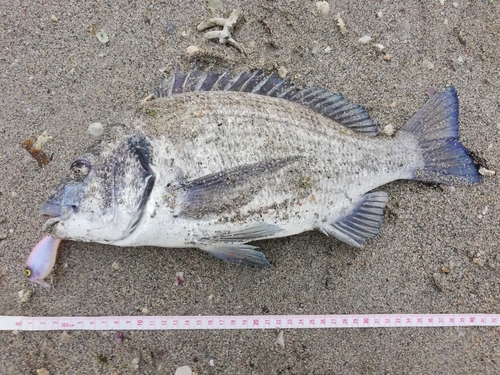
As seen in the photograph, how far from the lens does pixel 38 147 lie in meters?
2.47

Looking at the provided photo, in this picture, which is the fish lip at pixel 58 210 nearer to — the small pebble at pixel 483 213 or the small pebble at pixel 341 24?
the small pebble at pixel 341 24

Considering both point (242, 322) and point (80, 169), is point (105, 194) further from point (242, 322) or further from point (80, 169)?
point (242, 322)

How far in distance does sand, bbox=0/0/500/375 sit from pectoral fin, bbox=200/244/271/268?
0.26 meters

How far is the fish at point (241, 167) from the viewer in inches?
79.8

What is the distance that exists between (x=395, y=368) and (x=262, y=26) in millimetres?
2278

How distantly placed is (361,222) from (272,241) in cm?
54

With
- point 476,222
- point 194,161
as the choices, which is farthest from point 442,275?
point 194,161

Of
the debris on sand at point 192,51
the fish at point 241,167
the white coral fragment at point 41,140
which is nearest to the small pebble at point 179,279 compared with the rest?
the fish at point 241,167

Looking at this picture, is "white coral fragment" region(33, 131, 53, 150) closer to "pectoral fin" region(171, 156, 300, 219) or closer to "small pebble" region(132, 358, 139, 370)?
"pectoral fin" region(171, 156, 300, 219)

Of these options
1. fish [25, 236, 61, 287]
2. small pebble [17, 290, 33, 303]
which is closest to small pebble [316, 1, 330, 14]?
fish [25, 236, 61, 287]

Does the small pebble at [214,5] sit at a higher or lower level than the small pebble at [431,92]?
higher

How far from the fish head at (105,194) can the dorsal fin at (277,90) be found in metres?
0.44

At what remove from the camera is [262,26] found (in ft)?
8.52

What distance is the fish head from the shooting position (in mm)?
1995
